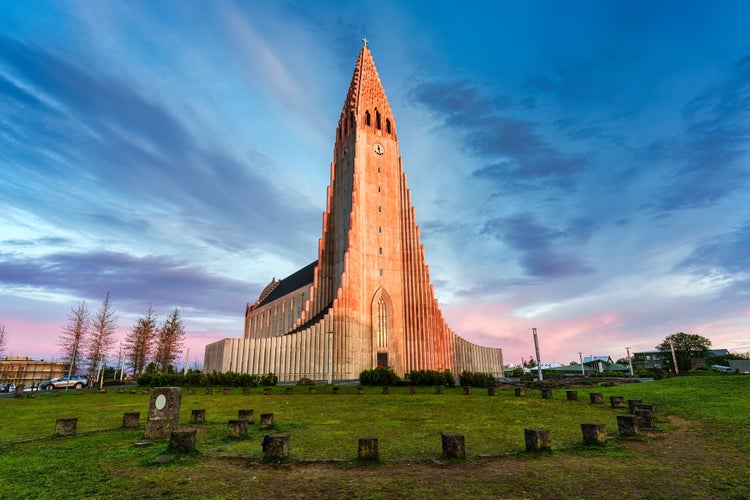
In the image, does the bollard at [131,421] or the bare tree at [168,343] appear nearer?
the bollard at [131,421]

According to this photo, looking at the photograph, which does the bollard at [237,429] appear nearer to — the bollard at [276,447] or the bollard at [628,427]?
the bollard at [276,447]

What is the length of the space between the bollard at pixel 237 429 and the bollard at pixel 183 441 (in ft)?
6.38

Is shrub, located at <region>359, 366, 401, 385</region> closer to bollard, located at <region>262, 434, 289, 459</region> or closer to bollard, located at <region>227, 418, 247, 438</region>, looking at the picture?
bollard, located at <region>227, 418, 247, 438</region>

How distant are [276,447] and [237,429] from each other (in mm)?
3185

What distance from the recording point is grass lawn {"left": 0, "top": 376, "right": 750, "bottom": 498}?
20.1ft

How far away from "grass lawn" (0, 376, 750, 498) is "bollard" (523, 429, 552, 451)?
8.5 inches

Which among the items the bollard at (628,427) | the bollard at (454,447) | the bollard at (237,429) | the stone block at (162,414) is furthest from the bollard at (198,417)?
the bollard at (628,427)

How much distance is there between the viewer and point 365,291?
167 ft

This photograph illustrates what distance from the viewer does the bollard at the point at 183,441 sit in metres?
8.36

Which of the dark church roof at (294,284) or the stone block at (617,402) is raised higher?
the dark church roof at (294,284)

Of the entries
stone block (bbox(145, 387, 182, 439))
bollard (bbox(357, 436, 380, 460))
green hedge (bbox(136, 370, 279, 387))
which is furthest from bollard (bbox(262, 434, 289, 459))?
green hedge (bbox(136, 370, 279, 387))

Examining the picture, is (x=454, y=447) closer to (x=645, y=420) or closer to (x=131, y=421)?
(x=645, y=420)

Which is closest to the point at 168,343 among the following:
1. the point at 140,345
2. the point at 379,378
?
the point at 140,345

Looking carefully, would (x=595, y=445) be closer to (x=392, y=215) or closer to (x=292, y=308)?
(x=392, y=215)
